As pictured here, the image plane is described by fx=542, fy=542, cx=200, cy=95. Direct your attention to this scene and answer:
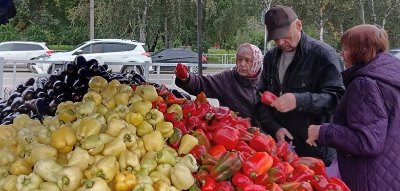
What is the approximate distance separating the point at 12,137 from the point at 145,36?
54.7 ft

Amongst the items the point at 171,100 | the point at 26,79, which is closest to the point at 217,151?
the point at 171,100

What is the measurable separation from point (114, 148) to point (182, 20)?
14480mm

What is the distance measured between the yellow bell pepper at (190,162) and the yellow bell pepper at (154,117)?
243mm

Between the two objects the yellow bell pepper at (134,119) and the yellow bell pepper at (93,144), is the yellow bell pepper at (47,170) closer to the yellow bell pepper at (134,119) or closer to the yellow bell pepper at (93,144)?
the yellow bell pepper at (93,144)

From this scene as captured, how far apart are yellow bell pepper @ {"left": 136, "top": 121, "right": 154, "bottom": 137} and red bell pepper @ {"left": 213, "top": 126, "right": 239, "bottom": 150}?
321 millimetres

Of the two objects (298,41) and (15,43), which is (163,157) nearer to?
(298,41)

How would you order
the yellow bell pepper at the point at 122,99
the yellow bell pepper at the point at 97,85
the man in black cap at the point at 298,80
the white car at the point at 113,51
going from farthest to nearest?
1. the white car at the point at 113,51
2. the man in black cap at the point at 298,80
3. the yellow bell pepper at the point at 97,85
4. the yellow bell pepper at the point at 122,99

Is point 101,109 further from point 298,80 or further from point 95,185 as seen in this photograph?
point 298,80

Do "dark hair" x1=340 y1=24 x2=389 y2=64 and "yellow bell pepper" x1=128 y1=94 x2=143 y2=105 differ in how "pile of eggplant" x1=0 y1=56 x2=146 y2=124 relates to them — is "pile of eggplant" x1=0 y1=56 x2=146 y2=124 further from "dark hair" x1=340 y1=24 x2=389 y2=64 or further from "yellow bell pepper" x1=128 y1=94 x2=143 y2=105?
"dark hair" x1=340 y1=24 x2=389 y2=64

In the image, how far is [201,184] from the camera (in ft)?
7.32

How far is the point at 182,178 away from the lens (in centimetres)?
216

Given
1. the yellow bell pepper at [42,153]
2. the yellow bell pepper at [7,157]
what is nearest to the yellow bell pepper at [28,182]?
the yellow bell pepper at [42,153]

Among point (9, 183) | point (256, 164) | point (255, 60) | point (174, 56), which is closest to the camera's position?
point (9, 183)

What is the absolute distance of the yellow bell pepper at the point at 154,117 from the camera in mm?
2475
